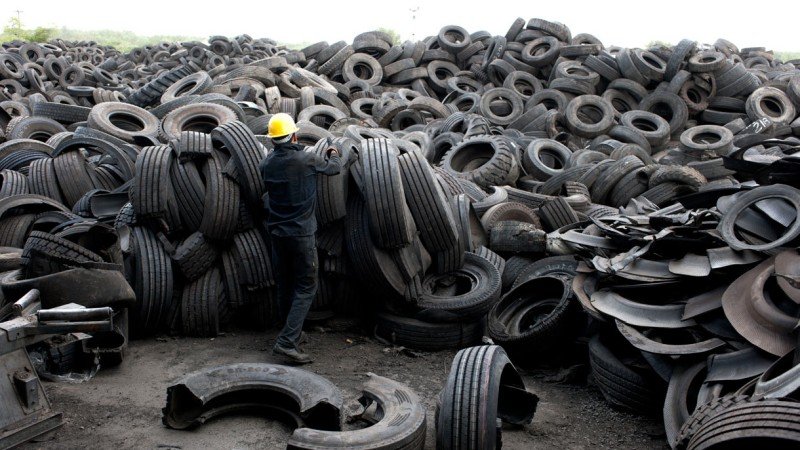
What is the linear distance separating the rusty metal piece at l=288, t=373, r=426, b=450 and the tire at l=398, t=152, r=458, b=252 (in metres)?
1.74

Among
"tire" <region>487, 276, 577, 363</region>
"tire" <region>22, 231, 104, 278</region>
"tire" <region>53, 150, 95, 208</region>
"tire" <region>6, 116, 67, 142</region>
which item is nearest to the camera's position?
"tire" <region>22, 231, 104, 278</region>

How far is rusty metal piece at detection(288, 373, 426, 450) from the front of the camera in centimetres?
343

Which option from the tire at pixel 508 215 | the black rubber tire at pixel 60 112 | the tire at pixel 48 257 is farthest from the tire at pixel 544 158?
the black rubber tire at pixel 60 112

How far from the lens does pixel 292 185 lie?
4.93 metres

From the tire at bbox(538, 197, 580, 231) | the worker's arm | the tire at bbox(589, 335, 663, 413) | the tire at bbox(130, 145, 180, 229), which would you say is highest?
the worker's arm

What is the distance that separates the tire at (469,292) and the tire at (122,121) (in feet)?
15.1

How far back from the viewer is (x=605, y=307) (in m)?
4.74

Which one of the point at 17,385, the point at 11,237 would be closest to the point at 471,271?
the point at 17,385

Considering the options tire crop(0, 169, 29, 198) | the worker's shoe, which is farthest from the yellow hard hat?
tire crop(0, 169, 29, 198)

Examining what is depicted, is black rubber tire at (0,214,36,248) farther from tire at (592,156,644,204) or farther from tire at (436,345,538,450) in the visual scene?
tire at (592,156,644,204)

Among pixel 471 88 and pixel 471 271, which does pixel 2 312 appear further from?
pixel 471 88

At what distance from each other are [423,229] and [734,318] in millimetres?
2578

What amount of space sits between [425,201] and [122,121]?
18.2 ft

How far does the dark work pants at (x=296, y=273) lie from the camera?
5051 millimetres
